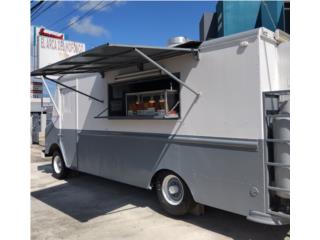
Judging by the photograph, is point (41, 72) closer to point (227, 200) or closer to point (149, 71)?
point (149, 71)

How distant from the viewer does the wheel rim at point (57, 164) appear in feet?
27.6

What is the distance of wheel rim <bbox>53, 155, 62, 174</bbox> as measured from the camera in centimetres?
841

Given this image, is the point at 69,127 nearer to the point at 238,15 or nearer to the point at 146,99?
the point at 146,99

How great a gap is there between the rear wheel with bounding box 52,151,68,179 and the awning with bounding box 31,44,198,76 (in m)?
2.86

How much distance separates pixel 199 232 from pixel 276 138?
175 cm

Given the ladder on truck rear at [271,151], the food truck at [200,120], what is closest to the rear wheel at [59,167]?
the food truck at [200,120]

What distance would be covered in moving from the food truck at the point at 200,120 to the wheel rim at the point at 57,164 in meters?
2.19

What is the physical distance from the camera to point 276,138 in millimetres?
3809

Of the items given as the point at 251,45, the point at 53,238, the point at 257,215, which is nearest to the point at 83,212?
the point at 53,238

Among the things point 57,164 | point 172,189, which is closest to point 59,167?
point 57,164

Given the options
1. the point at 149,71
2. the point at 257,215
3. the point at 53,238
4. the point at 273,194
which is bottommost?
the point at 53,238

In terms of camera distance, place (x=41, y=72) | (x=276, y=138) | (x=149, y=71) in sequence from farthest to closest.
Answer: (x=41, y=72), (x=149, y=71), (x=276, y=138)

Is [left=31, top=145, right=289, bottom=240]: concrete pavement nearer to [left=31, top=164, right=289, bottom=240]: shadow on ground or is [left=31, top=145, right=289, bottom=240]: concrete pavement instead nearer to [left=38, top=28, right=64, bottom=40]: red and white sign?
[left=31, top=164, right=289, bottom=240]: shadow on ground
